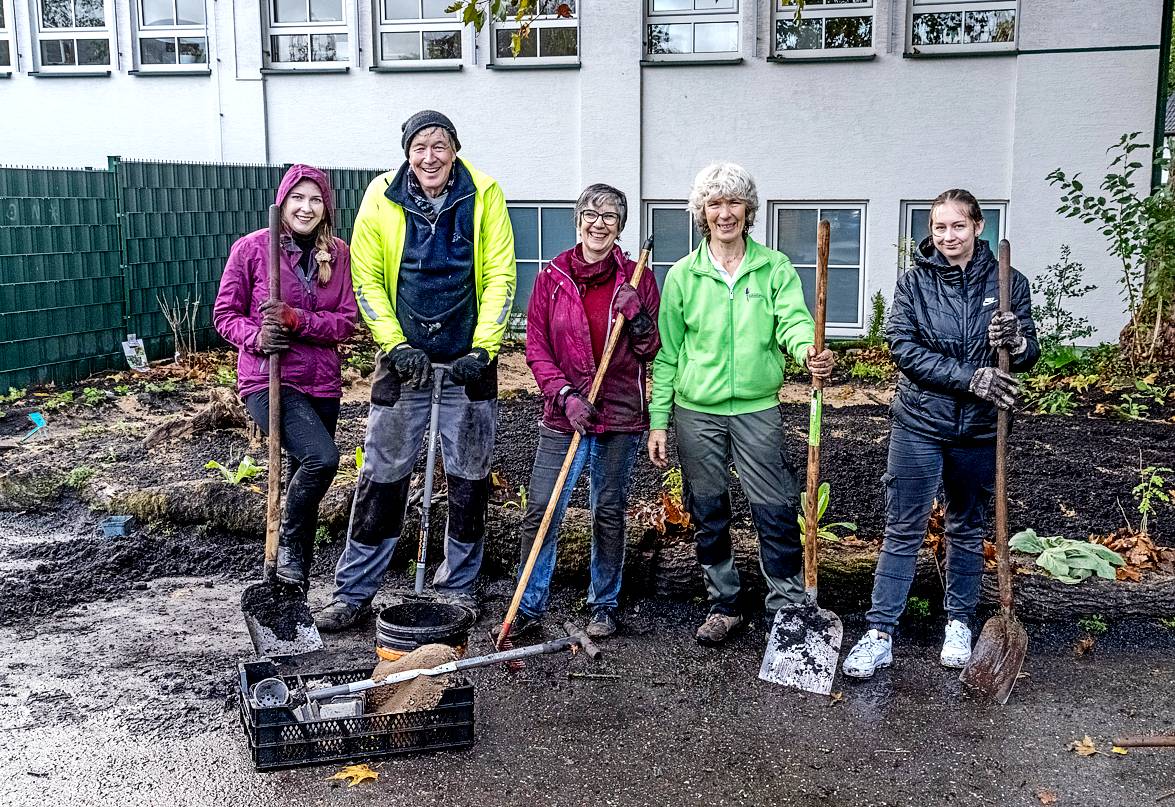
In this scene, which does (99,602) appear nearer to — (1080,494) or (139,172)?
(1080,494)

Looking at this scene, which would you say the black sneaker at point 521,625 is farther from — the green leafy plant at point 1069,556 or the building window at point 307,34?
the building window at point 307,34

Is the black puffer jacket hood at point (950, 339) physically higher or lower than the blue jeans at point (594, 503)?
higher

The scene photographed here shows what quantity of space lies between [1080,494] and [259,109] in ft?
39.0

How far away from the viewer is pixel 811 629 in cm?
503

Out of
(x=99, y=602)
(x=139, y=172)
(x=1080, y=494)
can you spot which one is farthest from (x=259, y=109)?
(x=1080, y=494)

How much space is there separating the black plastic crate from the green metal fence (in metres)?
7.66

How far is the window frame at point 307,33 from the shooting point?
15242mm

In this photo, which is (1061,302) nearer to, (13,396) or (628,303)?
(628,303)

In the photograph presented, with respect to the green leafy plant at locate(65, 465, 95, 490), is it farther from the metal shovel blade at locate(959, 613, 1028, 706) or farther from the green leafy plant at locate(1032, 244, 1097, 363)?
the green leafy plant at locate(1032, 244, 1097, 363)

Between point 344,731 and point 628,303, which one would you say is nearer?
point 344,731

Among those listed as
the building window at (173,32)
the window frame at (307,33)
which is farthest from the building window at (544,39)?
the building window at (173,32)

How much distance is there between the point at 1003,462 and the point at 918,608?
1218mm

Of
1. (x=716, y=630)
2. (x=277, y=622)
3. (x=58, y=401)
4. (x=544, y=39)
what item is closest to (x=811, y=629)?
(x=716, y=630)

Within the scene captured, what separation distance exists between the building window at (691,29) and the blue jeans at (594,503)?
9.73 meters
